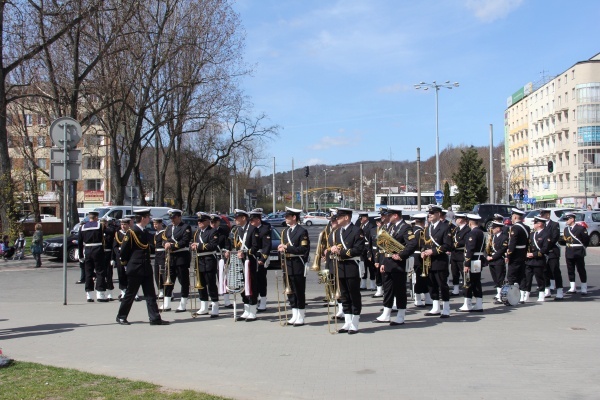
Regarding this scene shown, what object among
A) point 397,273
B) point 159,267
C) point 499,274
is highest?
point 397,273

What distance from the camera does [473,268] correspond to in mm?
11930

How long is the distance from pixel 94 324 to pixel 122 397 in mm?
5181

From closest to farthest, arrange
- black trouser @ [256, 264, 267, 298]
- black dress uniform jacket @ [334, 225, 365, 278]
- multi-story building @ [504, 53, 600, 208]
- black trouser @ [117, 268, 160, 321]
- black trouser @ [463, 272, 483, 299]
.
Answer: black dress uniform jacket @ [334, 225, 365, 278] < black trouser @ [117, 268, 160, 321] < black trouser @ [256, 264, 267, 298] < black trouser @ [463, 272, 483, 299] < multi-story building @ [504, 53, 600, 208]

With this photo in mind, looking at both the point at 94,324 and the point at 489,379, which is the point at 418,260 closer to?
the point at 489,379

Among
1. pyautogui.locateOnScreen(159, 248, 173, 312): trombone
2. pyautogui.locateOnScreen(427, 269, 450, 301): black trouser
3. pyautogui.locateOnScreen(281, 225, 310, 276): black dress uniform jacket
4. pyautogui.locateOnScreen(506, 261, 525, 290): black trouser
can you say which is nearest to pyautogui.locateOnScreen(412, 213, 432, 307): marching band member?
pyautogui.locateOnScreen(427, 269, 450, 301): black trouser

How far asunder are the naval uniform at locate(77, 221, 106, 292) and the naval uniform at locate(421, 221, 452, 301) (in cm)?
758

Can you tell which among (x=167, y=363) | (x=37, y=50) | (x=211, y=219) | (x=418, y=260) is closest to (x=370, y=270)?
(x=418, y=260)

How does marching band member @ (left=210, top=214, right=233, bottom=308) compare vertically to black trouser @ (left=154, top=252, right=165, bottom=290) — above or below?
above

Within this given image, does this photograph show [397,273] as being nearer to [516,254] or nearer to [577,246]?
[516,254]

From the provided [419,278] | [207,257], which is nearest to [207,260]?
[207,257]

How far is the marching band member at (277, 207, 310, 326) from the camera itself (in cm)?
1062

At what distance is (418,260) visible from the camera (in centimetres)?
1250

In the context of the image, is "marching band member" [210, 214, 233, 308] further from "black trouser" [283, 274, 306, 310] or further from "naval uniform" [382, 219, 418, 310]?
"naval uniform" [382, 219, 418, 310]

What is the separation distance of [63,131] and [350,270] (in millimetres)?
7430
